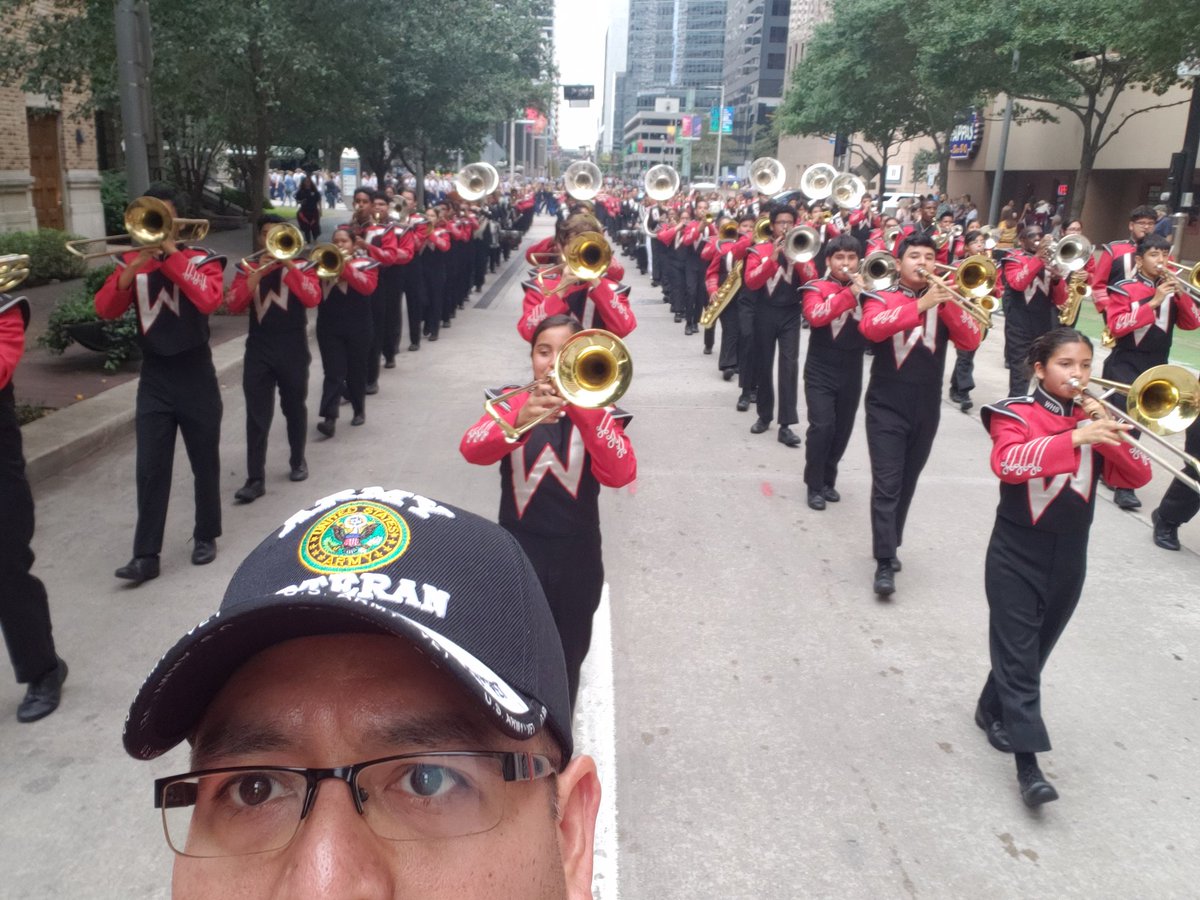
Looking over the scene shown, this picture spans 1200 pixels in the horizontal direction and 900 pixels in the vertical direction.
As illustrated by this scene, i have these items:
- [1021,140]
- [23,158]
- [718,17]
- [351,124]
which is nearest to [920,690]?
[351,124]

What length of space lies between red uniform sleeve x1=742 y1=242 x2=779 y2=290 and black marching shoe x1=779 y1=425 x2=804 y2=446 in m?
1.32

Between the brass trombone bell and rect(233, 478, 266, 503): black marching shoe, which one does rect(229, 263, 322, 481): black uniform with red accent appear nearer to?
rect(233, 478, 266, 503): black marching shoe

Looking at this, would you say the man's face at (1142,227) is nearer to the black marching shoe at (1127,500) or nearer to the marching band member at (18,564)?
the black marching shoe at (1127,500)

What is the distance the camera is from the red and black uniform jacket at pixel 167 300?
5.77 m

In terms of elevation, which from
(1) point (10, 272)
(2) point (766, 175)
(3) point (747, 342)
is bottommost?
(3) point (747, 342)

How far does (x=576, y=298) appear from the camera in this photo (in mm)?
7250

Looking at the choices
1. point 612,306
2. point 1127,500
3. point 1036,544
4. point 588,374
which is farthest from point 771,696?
point 1127,500

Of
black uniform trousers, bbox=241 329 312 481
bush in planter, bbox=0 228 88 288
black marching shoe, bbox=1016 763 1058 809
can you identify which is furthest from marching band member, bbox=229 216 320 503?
bush in planter, bbox=0 228 88 288

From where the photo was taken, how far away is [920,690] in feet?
16.1

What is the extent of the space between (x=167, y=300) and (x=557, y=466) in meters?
2.97

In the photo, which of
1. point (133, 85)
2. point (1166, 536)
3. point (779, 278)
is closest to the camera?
point (1166, 536)

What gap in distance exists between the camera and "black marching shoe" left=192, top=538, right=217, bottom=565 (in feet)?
20.4

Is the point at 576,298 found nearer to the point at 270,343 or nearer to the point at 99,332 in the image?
the point at 270,343

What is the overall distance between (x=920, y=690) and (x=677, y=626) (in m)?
1.29
